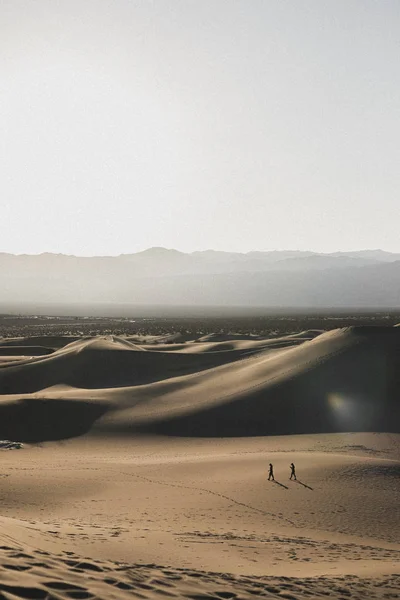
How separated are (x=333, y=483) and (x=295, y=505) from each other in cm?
208

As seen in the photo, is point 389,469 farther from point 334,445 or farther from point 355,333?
point 355,333

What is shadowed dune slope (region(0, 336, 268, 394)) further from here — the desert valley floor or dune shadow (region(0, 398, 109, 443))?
dune shadow (region(0, 398, 109, 443))

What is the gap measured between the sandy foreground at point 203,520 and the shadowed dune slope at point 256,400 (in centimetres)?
220

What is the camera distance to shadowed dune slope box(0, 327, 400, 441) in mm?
25828

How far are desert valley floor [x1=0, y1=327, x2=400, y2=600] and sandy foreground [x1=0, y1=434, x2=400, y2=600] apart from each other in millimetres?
47

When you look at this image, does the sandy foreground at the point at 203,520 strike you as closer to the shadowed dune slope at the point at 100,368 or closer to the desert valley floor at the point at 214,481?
the desert valley floor at the point at 214,481

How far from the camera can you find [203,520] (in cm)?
1269

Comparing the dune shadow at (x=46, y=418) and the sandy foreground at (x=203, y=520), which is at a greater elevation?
the sandy foreground at (x=203, y=520)

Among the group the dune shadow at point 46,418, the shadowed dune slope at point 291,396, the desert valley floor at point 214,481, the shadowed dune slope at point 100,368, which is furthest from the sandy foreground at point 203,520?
the shadowed dune slope at point 100,368

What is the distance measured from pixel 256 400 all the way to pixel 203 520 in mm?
15980

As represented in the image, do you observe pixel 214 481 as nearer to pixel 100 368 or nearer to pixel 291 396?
pixel 291 396

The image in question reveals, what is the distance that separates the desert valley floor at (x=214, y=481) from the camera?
7.27 metres

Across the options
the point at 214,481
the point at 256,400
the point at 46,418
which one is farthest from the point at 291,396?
the point at 214,481

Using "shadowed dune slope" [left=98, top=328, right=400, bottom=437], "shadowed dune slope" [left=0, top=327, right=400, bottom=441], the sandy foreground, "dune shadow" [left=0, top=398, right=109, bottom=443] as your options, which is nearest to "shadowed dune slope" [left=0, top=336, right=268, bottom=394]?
"shadowed dune slope" [left=0, top=327, right=400, bottom=441]
